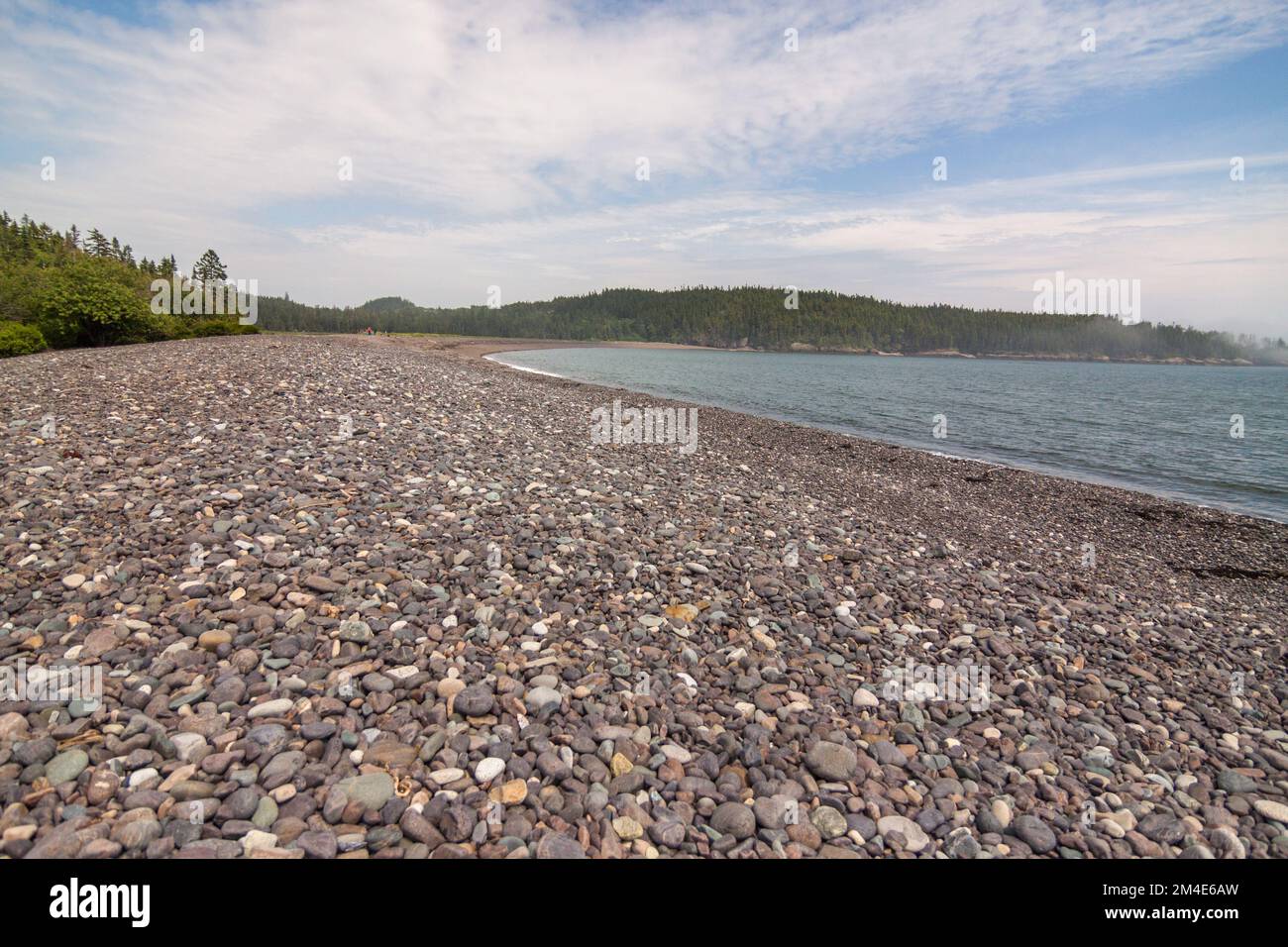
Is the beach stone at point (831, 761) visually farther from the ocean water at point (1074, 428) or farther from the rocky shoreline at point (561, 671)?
the ocean water at point (1074, 428)

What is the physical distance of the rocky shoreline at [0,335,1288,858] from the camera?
14.2 ft

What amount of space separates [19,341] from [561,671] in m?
38.7

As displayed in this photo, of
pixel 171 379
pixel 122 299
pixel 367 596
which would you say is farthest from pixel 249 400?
pixel 122 299

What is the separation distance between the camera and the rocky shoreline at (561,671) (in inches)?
171

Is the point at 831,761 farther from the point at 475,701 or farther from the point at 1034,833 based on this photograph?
the point at 475,701

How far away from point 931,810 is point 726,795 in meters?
1.67

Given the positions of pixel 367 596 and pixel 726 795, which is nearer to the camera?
pixel 726 795

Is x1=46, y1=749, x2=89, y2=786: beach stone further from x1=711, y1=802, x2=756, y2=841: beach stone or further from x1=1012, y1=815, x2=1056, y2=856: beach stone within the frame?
x1=1012, y1=815, x2=1056, y2=856: beach stone

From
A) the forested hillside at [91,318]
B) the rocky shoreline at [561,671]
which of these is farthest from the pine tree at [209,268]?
the rocky shoreline at [561,671]

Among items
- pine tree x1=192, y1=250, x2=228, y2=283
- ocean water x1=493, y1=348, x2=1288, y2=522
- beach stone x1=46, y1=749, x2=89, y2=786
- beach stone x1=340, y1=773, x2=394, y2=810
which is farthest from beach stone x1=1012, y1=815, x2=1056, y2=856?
pine tree x1=192, y1=250, x2=228, y2=283

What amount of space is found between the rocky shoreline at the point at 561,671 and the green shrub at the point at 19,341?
24.3m

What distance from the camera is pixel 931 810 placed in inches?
190

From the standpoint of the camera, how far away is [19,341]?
1152 inches
